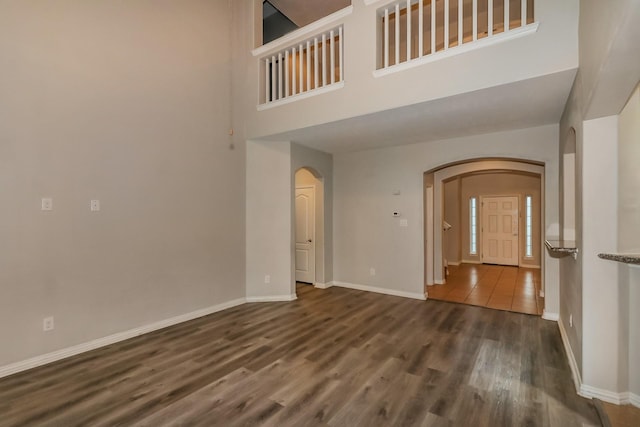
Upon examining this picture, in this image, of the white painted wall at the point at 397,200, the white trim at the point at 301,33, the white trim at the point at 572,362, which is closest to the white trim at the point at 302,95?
the white trim at the point at 301,33

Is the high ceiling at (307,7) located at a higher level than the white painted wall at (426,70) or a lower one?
higher

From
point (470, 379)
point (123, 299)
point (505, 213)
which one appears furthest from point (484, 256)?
point (123, 299)

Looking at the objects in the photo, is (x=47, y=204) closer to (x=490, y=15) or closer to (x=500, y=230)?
(x=490, y=15)

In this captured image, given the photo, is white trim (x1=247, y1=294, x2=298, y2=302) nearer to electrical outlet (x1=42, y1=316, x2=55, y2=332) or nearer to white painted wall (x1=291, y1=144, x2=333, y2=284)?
white painted wall (x1=291, y1=144, x2=333, y2=284)

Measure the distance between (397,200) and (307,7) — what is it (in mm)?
3767

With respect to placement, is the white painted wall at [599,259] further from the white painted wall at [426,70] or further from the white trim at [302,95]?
the white trim at [302,95]

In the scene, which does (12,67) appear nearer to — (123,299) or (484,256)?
(123,299)

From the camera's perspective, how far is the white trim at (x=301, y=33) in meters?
3.62

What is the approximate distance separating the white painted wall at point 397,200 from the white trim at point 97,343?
2.58 m

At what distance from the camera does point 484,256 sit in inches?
340

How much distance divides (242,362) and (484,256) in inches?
311

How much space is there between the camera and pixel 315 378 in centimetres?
261

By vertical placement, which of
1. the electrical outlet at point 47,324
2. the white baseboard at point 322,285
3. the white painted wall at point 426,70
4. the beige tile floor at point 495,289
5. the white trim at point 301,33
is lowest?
the beige tile floor at point 495,289

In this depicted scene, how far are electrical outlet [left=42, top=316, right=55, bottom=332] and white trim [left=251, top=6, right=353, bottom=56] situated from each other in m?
4.12
